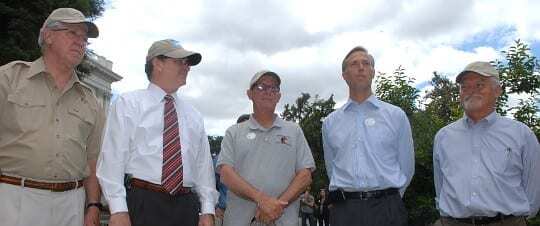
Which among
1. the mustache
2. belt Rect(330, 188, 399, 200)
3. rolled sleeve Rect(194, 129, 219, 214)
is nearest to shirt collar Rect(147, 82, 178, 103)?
rolled sleeve Rect(194, 129, 219, 214)

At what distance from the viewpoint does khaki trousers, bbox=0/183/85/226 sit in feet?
12.7

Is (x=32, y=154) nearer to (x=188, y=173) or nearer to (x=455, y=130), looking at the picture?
(x=188, y=173)

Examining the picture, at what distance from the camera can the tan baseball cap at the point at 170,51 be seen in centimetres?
448

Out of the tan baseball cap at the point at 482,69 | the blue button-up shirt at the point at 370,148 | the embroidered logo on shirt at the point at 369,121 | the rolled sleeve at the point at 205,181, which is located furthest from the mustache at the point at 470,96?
the rolled sleeve at the point at 205,181

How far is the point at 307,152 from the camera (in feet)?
17.6

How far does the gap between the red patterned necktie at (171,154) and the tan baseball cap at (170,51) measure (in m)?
0.40

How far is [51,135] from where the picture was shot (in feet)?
13.4

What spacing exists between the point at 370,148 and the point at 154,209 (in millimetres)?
2043

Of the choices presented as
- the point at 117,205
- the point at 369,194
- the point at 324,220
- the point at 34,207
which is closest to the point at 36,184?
the point at 34,207

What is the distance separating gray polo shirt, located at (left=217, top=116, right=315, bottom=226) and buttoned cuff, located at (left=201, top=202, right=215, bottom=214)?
64 cm

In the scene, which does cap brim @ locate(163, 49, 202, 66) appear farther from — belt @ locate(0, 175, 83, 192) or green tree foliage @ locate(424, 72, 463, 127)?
green tree foliage @ locate(424, 72, 463, 127)

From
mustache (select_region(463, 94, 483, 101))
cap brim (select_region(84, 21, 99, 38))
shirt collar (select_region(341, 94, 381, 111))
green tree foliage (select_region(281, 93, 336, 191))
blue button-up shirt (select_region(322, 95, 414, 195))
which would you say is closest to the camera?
cap brim (select_region(84, 21, 99, 38))

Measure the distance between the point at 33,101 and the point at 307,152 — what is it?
2.55 meters

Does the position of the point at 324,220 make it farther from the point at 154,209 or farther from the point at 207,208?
the point at 154,209
